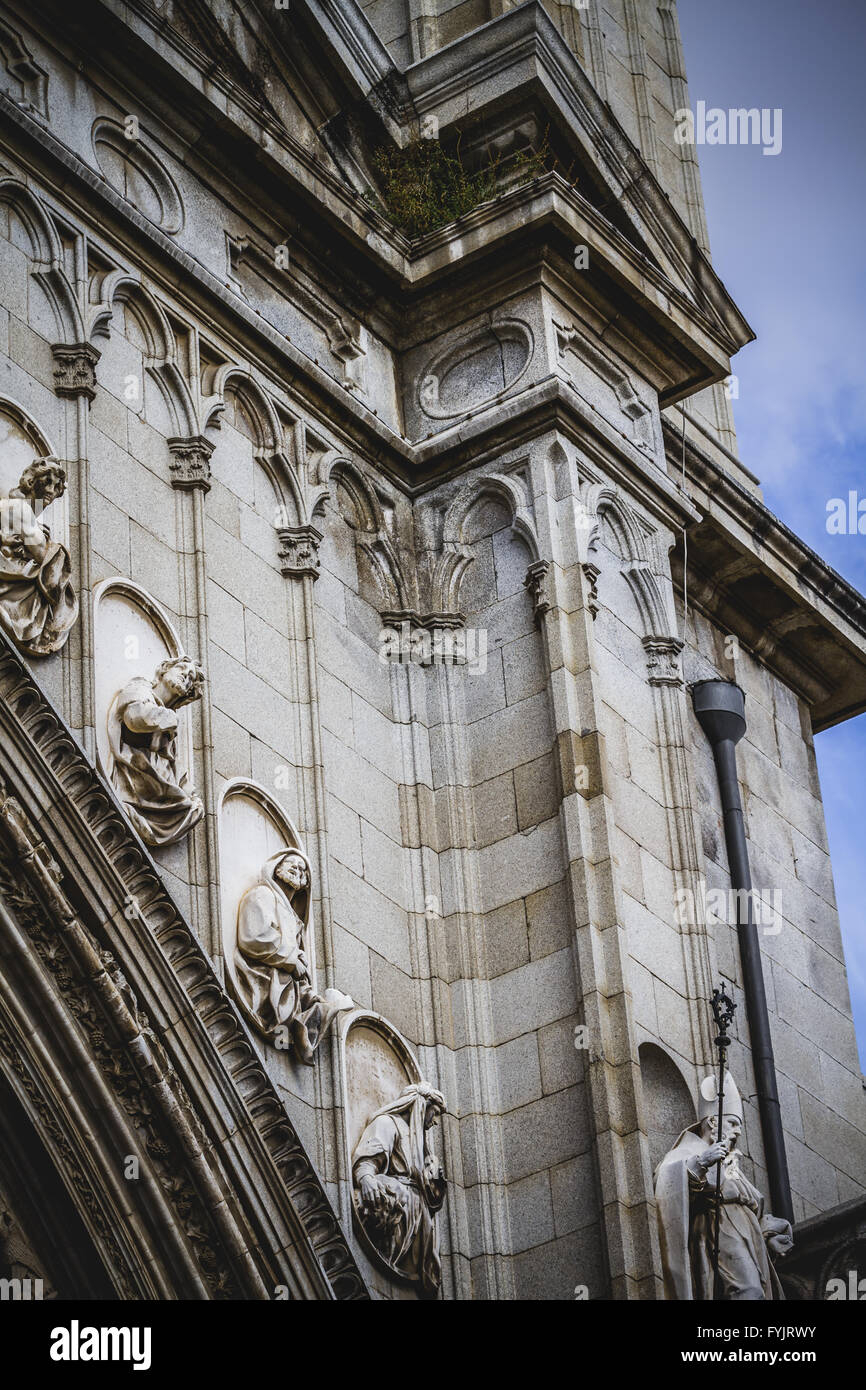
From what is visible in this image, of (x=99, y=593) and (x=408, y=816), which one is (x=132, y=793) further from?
(x=408, y=816)

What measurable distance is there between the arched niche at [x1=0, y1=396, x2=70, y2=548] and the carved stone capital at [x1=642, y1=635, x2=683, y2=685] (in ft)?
14.2

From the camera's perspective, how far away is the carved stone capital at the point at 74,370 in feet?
52.3

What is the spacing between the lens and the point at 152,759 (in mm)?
15016

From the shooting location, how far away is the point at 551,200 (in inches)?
724

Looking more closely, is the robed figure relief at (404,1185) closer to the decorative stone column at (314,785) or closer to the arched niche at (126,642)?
the decorative stone column at (314,785)

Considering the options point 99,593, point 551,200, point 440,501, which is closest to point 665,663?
point 440,501

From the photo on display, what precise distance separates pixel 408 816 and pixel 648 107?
8364mm

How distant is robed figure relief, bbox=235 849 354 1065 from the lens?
1513cm

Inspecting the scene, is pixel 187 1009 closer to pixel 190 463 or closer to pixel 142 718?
pixel 142 718

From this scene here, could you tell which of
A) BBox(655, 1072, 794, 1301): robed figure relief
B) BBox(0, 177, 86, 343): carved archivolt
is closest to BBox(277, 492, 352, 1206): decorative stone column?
BBox(655, 1072, 794, 1301): robed figure relief

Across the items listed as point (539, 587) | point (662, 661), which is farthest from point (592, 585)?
point (662, 661)

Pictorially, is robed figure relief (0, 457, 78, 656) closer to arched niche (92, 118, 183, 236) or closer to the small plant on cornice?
arched niche (92, 118, 183, 236)

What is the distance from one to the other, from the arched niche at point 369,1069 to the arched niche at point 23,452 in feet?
9.83

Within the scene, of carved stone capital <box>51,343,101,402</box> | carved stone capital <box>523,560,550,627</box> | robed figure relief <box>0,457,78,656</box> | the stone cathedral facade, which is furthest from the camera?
carved stone capital <box>523,560,550,627</box>
